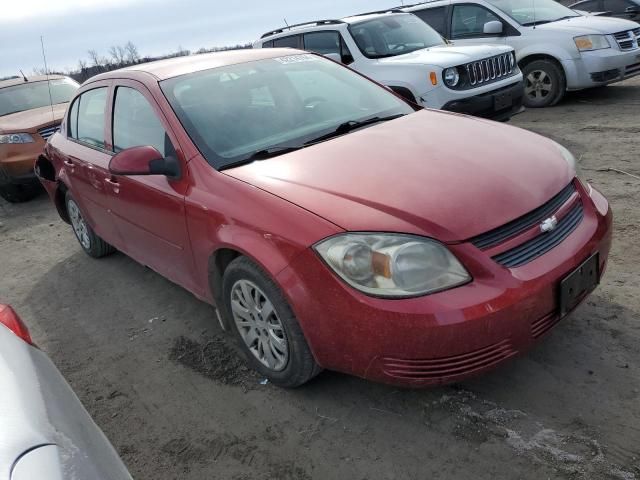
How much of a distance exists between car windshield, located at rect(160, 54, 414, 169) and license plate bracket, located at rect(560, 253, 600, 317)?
151cm

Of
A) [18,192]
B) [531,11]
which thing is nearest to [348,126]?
[18,192]

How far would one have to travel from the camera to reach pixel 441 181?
2.52 m

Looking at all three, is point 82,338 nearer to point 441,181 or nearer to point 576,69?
point 441,181

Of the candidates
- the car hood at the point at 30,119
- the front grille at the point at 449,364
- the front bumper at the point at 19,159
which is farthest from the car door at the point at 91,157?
the car hood at the point at 30,119

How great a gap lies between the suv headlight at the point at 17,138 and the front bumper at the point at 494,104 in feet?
17.9

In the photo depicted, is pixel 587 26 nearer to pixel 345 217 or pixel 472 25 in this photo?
pixel 472 25

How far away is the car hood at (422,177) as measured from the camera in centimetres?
231

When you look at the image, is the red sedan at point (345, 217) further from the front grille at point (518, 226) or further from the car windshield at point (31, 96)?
the car windshield at point (31, 96)

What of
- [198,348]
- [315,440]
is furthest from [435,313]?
[198,348]

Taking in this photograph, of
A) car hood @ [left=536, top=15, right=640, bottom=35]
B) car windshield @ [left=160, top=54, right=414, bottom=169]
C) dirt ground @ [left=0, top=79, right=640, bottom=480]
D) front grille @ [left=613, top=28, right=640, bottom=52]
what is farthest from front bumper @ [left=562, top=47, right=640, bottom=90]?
car windshield @ [left=160, top=54, right=414, bottom=169]

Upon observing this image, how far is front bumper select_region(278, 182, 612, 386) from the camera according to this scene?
217 centimetres

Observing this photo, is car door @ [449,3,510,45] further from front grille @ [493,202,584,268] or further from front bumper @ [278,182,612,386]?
front bumper @ [278,182,612,386]

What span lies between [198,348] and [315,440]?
1.17m

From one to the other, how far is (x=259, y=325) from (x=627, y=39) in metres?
7.82
